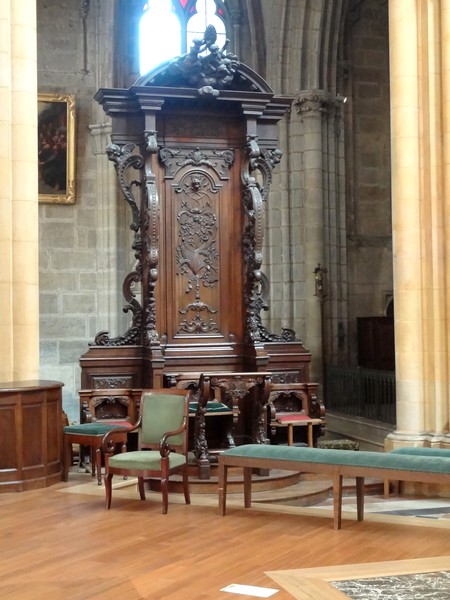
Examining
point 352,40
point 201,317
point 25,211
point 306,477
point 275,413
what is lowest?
point 306,477

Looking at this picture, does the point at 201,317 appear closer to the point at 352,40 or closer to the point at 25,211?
the point at 25,211

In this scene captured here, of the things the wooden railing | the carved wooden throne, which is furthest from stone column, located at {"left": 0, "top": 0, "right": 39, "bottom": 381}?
the wooden railing

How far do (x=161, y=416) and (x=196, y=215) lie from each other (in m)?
2.59

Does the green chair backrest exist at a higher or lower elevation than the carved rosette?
lower

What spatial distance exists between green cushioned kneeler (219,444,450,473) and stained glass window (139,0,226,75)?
1160cm

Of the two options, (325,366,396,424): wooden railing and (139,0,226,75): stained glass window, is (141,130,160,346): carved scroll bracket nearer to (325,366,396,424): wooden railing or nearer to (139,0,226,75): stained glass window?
(325,366,396,424): wooden railing

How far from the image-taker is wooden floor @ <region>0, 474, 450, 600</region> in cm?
522

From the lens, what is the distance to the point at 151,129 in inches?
367

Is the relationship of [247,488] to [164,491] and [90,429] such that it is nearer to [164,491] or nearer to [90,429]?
[164,491]

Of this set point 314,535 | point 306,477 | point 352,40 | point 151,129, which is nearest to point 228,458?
point 314,535

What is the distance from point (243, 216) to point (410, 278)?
1.78m

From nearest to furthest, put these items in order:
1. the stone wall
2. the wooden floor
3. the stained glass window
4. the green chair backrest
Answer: the wooden floor → the green chair backrest → the stone wall → the stained glass window

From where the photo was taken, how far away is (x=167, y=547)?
6094 mm

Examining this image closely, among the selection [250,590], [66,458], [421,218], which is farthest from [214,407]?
[250,590]
